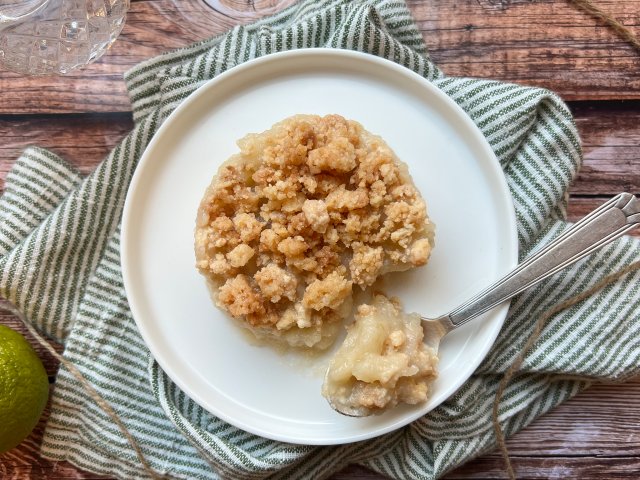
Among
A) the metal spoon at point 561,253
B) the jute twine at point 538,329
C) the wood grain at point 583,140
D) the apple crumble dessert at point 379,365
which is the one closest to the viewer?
the apple crumble dessert at point 379,365

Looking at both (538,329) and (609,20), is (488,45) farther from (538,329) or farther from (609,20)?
(538,329)

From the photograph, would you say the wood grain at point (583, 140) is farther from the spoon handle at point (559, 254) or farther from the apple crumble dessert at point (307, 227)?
the apple crumble dessert at point (307, 227)

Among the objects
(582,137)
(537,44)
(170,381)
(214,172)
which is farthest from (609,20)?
(170,381)

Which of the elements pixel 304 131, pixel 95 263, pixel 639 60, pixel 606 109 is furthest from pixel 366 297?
pixel 639 60

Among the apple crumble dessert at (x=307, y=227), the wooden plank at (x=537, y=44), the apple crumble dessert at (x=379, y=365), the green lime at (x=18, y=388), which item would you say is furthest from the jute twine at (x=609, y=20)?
the green lime at (x=18, y=388)

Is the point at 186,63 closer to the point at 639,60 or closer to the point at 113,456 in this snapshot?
the point at 113,456

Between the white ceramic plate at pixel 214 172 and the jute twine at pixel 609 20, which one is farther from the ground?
the jute twine at pixel 609 20
